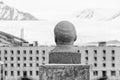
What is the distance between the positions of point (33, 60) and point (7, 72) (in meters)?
6.72

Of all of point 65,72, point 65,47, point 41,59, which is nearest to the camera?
point 65,72

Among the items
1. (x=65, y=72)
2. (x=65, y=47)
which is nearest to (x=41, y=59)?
(x=65, y=47)

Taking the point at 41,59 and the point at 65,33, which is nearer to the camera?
the point at 65,33

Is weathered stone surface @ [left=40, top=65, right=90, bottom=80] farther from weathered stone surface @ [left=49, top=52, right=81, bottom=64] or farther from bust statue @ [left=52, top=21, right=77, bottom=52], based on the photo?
bust statue @ [left=52, top=21, right=77, bottom=52]

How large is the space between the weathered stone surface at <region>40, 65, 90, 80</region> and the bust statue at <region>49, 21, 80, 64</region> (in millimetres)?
608

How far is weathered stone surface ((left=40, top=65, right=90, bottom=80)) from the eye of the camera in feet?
61.4

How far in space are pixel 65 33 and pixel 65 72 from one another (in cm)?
179

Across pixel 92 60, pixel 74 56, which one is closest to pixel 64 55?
pixel 74 56

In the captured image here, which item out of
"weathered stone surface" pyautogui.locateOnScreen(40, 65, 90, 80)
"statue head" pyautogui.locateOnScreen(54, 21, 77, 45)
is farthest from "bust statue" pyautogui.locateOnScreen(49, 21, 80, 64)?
"weathered stone surface" pyautogui.locateOnScreen(40, 65, 90, 80)

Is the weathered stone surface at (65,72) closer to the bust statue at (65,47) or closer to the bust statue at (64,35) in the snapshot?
the bust statue at (65,47)

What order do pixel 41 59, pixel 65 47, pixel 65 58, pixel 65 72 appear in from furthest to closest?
pixel 41 59
pixel 65 47
pixel 65 58
pixel 65 72

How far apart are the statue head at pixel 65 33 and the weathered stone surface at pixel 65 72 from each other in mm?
1487

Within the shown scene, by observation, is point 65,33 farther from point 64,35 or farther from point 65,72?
point 65,72

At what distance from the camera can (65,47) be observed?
65.4ft
